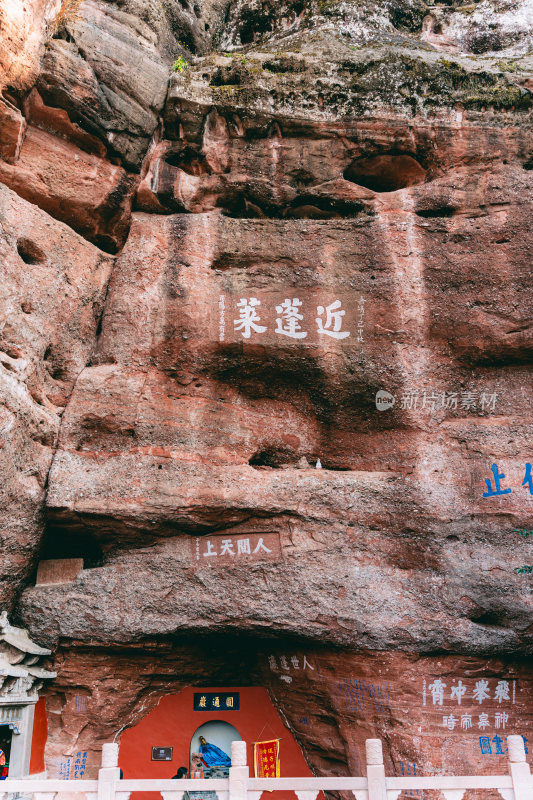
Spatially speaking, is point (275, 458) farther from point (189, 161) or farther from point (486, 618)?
point (189, 161)

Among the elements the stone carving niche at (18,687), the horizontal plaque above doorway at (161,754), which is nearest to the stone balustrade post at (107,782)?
the stone carving niche at (18,687)

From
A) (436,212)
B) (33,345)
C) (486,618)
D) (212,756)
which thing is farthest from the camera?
(436,212)

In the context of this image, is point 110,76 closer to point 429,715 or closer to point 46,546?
point 46,546

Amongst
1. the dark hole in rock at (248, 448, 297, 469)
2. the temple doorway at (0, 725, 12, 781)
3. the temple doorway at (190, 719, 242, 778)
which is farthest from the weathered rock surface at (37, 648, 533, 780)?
the dark hole in rock at (248, 448, 297, 469)

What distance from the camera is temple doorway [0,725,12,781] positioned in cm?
581

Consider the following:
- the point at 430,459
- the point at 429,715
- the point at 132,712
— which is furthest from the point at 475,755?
the point at 132,712

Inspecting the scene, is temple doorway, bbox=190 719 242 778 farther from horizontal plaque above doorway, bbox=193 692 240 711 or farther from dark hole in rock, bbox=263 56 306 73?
dark hole in rock, bbox=263 56 306 73

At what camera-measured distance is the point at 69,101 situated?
23.3 ft

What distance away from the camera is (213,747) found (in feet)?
23.0

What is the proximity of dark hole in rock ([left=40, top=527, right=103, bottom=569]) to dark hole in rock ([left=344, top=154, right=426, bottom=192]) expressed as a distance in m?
5.59

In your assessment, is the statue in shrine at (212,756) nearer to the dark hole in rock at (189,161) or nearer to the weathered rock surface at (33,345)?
the weathered rock surface at (33,345)

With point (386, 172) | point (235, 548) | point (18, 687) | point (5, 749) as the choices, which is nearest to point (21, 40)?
point (386, 172)

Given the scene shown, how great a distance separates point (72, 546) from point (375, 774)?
12.7 ft

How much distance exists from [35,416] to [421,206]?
17.0 ft
